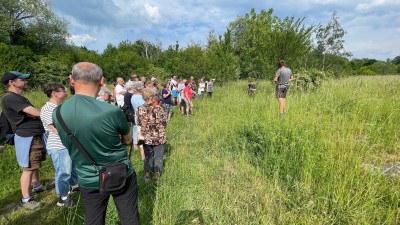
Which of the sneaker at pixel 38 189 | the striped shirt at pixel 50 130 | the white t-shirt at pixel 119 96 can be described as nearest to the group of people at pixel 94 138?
the striped shirt at pixel 50 130

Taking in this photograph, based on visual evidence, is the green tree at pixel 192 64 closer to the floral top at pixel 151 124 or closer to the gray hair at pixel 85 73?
the floral top at pixel 151 124

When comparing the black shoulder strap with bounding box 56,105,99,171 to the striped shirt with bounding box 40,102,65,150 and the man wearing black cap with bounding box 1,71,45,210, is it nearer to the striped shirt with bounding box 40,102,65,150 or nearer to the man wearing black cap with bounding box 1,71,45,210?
the striped shirt with bounding box 40,102,65,150

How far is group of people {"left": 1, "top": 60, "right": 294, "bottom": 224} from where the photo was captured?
194 centimetres

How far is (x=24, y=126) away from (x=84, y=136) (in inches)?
96.3

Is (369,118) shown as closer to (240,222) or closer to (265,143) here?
(265,143)

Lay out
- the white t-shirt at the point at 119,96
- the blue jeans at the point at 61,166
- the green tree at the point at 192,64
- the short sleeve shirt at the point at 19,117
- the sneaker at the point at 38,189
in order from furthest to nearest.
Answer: the green tree at the point at 192,64
the white t-shirt at the point at 119,96
the sneaker at the point at 38,189
the blue jeans at the point at 61,166
the short sleeve shirt at the point at 19,117

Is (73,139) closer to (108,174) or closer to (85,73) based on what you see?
(108,174)

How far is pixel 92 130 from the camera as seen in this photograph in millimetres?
1914

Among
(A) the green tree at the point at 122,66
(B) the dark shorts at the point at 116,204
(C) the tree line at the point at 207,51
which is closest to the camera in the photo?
(B) the dark shorts at the point at 116,204

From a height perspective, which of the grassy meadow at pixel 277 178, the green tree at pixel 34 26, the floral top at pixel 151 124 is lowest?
the grassy meadow at pixel 277 178

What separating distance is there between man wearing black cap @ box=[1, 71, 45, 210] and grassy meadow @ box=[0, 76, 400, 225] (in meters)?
0.50

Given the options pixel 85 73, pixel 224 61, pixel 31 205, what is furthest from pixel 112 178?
pixel 224 61

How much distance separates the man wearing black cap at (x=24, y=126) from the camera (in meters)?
3.52

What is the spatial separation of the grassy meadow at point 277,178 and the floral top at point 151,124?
24.1 inches
